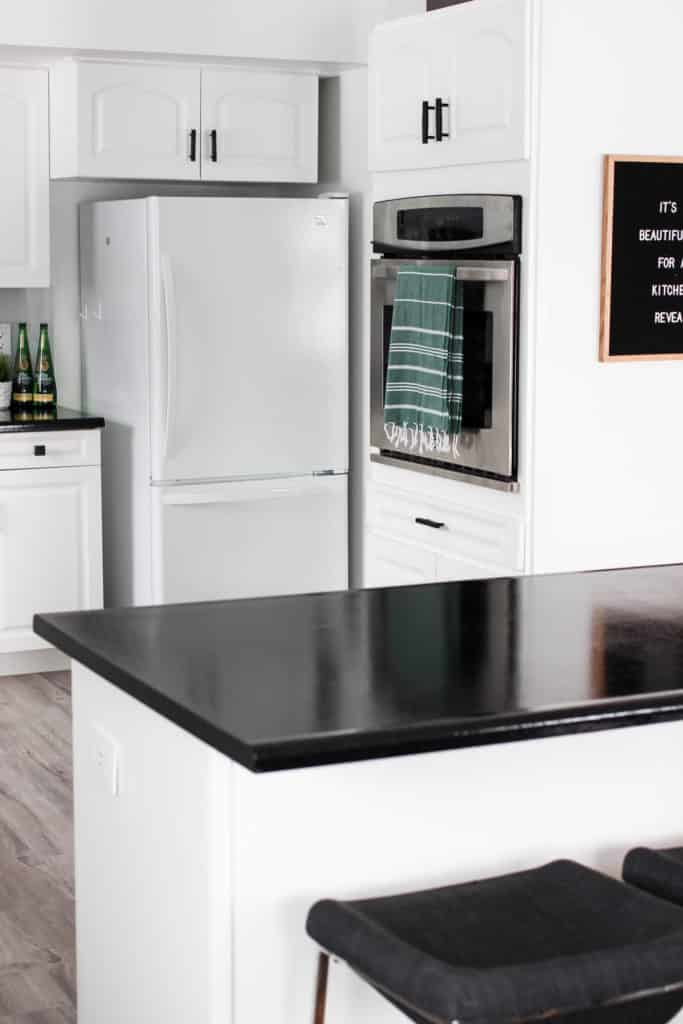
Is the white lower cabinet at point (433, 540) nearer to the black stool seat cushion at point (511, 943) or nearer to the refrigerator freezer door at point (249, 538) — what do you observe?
the refrigerator freezer door at point (249, 538)

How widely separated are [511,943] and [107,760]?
2.45 ft

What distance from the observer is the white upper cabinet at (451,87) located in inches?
151

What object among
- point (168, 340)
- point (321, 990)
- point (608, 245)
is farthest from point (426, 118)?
point (321, 990)

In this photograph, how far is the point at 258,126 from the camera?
17.5 feet

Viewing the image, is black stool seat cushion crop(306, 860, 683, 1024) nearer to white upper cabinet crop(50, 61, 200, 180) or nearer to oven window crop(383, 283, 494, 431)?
oven window crop(383, 283, 494, 431)

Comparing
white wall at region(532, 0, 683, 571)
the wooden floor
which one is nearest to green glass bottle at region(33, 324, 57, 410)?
the wooden floor

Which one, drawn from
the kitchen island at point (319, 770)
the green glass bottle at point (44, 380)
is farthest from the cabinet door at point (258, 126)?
the kitchen island at point (319, 770)

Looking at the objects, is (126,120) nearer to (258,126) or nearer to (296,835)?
(258,126)

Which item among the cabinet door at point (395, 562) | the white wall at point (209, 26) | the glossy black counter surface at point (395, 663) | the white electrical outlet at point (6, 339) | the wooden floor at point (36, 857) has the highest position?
the white wall at point (209, 26)

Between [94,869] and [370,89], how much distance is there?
2904 mm

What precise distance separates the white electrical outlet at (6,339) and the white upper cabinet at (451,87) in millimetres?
1778

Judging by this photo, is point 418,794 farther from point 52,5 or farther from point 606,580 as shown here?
point 52,5

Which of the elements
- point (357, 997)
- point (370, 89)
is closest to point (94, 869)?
point (357, 997)

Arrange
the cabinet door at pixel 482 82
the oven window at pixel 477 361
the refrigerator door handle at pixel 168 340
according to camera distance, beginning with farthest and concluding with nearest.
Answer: the refrigerator door handle at pixel 168 340 < the oven window at pixel 477 361 < the cabinet door at pixel 482 82
